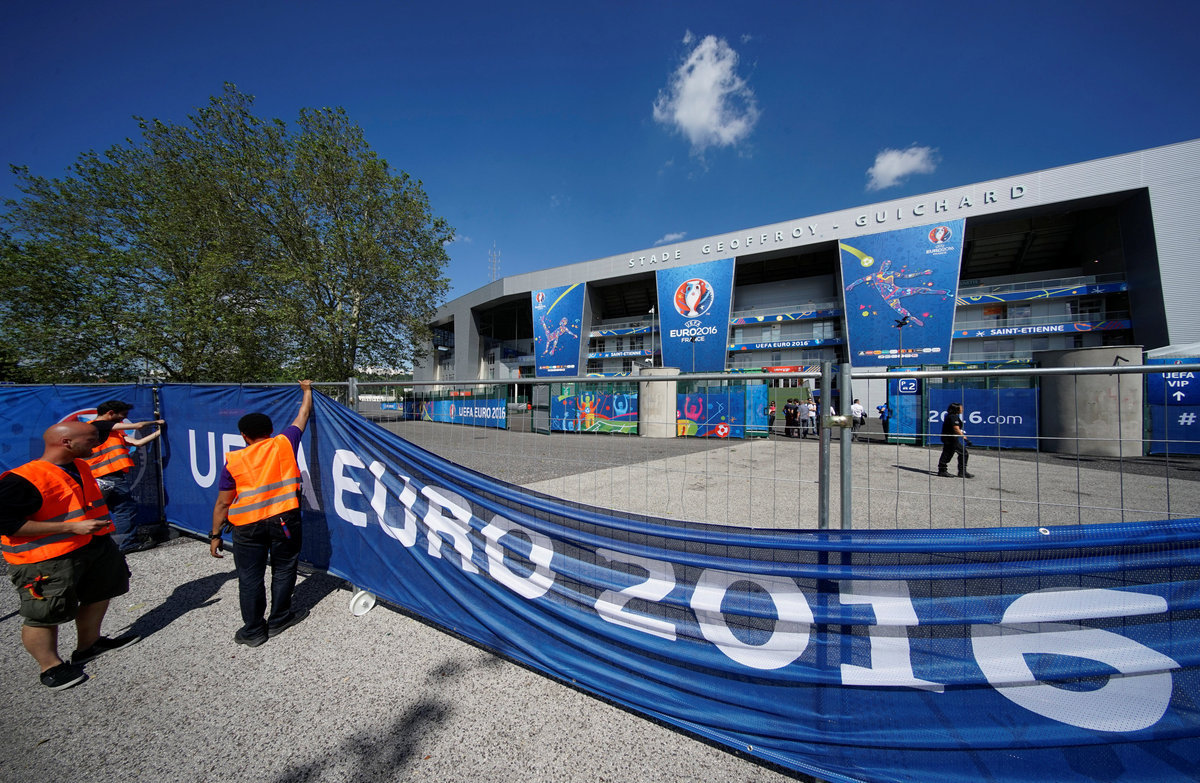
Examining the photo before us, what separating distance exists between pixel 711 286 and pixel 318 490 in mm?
31698

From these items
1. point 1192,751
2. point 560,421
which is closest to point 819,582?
point 1192,751

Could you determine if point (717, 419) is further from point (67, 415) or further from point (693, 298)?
point (693, 298)

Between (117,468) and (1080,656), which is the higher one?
(117,468)

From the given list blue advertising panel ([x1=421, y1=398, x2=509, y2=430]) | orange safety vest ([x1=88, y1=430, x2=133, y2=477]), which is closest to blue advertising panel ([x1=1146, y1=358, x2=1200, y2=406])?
blue advertising panel ([x1=421, y1=398, x2=509, y2=430])

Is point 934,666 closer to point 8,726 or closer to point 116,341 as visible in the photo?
point 8,726

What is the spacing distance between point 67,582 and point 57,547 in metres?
0.22

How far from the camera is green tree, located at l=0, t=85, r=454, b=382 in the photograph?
14.3 m

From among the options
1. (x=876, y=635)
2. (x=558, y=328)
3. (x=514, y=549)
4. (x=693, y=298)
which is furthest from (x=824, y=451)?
(x=558, y=328)

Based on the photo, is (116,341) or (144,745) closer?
(144,745)

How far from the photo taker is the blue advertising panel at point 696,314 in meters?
31.1

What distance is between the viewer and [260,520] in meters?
2.78

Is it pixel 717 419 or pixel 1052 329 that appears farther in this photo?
pixel 1052 329

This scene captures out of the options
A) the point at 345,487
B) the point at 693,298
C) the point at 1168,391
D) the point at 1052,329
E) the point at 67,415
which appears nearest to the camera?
the point at 1168,391

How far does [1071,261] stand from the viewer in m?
29.2
